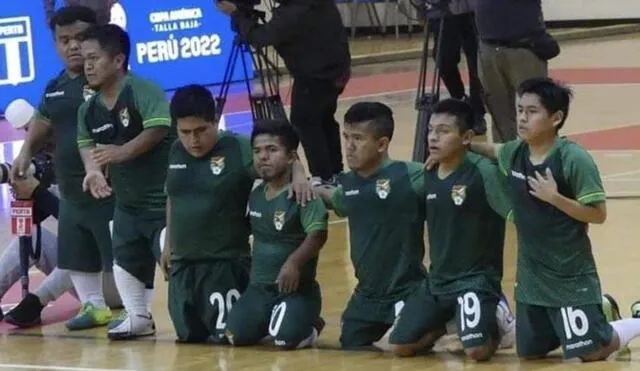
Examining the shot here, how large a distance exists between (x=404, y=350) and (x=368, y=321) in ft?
1.01

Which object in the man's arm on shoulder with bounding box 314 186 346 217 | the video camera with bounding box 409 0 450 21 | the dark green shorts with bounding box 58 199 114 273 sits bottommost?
the dark green shorts with bounding box 58 199 114 273

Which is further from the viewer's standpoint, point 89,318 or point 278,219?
point 89,318

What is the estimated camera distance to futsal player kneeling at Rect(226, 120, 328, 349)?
23.2 feet

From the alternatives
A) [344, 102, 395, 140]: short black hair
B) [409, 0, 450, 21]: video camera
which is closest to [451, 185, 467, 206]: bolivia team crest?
[344, 102, 395, 140]: short black hair

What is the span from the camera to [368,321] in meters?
7.04

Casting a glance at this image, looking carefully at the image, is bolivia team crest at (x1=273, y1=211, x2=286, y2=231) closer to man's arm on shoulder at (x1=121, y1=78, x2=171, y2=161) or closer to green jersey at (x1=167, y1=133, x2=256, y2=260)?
green jersey at (x1=167, y1=133, x2=256, y2=260)

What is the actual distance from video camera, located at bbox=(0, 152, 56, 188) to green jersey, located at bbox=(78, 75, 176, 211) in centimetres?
62

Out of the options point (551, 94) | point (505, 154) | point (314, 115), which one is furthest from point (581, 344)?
point (314, 115)

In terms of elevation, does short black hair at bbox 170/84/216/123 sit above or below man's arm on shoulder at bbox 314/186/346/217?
above

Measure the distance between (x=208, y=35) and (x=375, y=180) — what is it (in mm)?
11075

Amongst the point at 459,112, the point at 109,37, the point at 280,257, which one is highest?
the point at 109,37

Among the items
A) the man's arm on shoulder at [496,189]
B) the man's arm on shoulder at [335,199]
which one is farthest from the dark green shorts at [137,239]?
the man's arm on shoulder at [496,189]

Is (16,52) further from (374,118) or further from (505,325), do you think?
(505,325)

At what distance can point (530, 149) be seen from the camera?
6.64 metres
